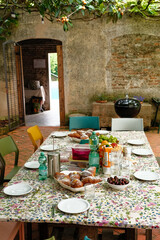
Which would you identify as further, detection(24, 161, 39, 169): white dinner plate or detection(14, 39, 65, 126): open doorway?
detection(14, 39, 65, 126): open doorway

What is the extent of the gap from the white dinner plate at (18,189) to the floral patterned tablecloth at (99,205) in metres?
0.03

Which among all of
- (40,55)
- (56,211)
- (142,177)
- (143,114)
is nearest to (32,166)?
(56,211)

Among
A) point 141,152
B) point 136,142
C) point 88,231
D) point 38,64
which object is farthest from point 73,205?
point 38,64

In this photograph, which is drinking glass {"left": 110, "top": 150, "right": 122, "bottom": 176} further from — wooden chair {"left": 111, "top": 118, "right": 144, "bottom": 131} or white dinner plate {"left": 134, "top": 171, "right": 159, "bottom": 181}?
wooden chair {"left": 111, "top": 118, "right": 144, "bottom": 131}

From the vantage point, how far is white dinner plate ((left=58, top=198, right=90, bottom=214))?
62.8 inches

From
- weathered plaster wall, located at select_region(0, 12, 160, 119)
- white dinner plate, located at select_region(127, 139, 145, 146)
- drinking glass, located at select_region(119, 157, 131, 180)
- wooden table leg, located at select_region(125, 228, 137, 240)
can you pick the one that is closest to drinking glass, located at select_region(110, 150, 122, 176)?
drinking glass, located at select_region(119, 157, 131, 180)

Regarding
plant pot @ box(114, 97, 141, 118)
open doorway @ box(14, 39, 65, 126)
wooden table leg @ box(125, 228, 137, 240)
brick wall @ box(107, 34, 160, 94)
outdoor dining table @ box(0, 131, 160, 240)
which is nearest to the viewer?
outdoor dining table @ box(0, 131, 160, 240)

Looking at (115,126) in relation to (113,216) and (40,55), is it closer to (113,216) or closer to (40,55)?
(113,216)

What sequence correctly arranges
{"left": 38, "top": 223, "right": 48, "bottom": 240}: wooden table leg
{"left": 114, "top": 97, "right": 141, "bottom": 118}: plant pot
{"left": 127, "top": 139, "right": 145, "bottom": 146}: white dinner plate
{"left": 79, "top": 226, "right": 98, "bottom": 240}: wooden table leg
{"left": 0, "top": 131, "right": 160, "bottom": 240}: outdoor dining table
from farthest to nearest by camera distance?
{"left": 114, "top": 97, "right": 141, "bottom": 118}: plant pot → {"left": 127, "top": 139, "right": 145, "bottom": 146}: white dinner plate → {"left": 38, "top": 223, "right": 48, "bottom": 240}: wooden table leg → {"left": 79, "top": 226, "right": 98, "bottom": 240}: wooden table leg → {"left": 0, "top": 131, "right": 160, "bottom": 240}: outdoor dining table

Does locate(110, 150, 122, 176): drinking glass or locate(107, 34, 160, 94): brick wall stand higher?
locate(107, 34, 160, 94): brick wall

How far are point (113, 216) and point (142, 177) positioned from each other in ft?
2.06

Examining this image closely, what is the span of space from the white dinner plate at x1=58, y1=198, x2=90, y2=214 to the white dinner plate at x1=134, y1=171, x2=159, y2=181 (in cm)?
59

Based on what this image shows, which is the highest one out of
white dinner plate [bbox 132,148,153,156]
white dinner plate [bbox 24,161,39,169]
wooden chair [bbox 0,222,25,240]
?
white dinner plate [bbox 132,148,153,156]

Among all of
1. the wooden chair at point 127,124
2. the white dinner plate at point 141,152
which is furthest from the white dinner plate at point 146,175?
the wooden chair at point 127,124
